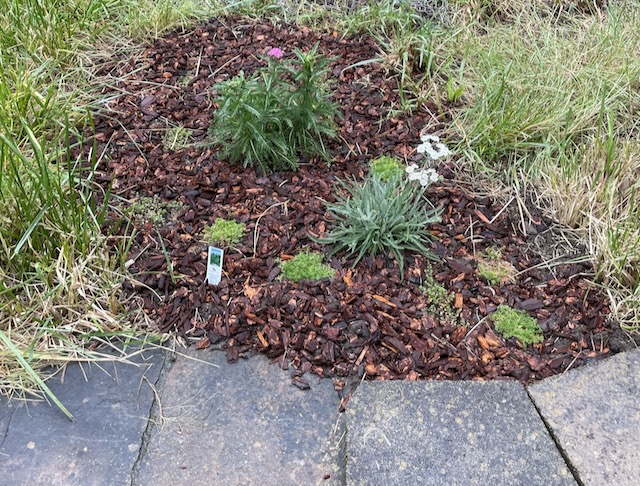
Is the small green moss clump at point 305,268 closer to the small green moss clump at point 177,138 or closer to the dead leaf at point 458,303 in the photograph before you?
the dead leaf at point 458,303

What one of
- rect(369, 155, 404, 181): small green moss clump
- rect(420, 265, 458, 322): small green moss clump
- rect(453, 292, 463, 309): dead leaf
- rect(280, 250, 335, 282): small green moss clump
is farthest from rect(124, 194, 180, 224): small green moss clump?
rect(453, 292, 463, 309): dead leaf

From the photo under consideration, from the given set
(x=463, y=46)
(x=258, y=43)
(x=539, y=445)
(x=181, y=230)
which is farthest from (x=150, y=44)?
(x=539, y=445)

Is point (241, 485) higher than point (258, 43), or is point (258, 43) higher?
point (258, 43)

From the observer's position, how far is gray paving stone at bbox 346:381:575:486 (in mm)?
1676

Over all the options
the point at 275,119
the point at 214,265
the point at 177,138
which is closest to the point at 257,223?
the point at 214,265

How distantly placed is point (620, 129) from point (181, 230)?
2.04m

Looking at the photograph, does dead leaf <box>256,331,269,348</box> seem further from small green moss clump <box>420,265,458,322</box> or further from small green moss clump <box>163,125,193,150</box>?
small green moss clump <box>163,125,193,150</box>

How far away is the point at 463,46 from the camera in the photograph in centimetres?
319

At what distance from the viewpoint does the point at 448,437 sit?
69.2 inches

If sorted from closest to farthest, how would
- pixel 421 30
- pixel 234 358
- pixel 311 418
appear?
pixel 311 418
pixel 234 358
pixel 421 30

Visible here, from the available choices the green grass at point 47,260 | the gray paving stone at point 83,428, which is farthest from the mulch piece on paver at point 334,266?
the gray paving stone at point 83,428

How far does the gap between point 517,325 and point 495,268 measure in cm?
28

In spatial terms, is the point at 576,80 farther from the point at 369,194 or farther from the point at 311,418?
the point at 311,418

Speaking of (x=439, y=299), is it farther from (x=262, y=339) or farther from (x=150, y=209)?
(x=150, y=209)
